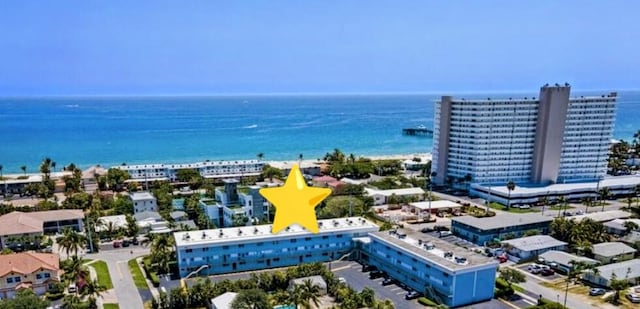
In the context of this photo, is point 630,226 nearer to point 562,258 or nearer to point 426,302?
point 562,258

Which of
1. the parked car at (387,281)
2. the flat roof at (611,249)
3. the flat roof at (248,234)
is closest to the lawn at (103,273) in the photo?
the flat roof at (248,234)

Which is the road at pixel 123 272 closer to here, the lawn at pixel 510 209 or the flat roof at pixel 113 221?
the flat roof at pixel 113 221

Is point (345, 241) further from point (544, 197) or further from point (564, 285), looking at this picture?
point (544, 197)

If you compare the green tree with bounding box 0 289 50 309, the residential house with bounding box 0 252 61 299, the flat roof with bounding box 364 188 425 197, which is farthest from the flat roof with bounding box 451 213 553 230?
the residential house with bounding box 0 252 61 299

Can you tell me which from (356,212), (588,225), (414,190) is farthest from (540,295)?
(414,190)

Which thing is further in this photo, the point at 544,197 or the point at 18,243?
the point at 544,197

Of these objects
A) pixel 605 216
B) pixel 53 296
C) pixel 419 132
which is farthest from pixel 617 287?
pixel 419 132

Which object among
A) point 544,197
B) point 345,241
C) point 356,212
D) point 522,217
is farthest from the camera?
point 544,197

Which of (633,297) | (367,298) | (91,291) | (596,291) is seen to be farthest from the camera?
(596,291)
